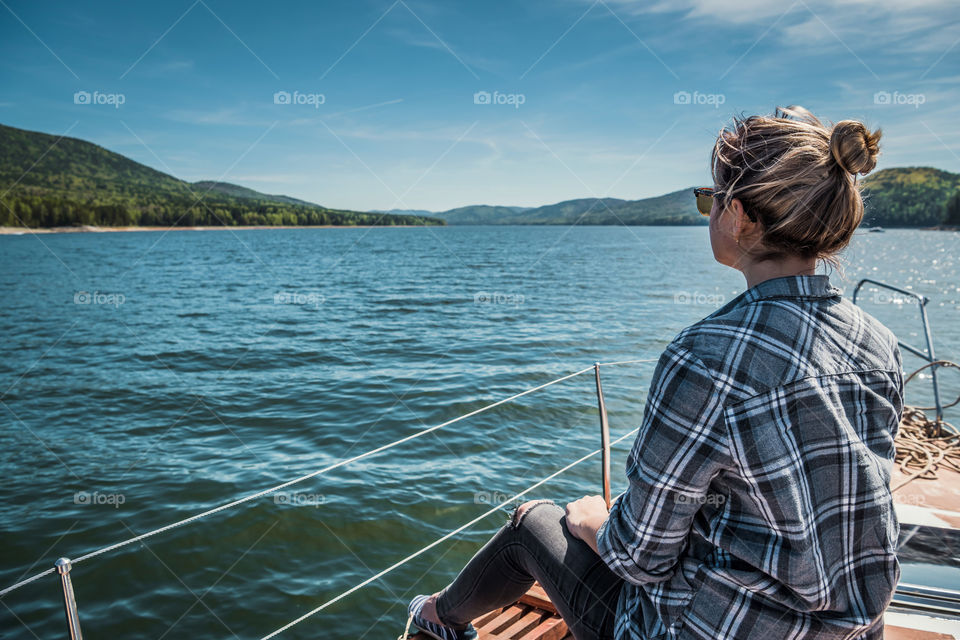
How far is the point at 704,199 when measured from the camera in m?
1.23

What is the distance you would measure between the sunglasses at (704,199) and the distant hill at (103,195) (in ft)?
203

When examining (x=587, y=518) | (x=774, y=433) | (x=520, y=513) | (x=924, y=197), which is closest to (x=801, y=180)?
(x=774, y=433)

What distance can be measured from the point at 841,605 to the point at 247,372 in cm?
975

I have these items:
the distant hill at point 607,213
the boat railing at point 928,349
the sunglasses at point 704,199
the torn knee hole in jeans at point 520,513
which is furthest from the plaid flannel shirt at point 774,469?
the distant hill at point 607,213

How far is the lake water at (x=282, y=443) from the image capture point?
3.99 m

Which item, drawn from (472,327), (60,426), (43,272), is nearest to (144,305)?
(472,327)

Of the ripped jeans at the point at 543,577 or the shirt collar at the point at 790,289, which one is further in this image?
the ripped jeans at the point at 543,577

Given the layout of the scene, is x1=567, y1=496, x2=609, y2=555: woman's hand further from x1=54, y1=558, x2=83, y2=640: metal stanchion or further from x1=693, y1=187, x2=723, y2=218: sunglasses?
x1=54, y1=558, x2=83, y2=640: metal stanchion

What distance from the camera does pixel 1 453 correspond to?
648 centimetres

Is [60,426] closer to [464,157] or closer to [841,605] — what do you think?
[841,605]

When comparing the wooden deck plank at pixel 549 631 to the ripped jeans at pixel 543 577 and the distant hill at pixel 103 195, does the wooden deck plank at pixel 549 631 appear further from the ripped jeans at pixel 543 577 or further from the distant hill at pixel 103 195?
the distant hill at pixel 103 195

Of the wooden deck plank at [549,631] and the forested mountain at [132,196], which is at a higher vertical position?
the forested mountain at [132,196]

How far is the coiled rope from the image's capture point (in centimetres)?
330

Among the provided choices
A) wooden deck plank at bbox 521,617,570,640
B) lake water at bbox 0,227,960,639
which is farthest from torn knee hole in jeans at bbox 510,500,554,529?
lake water at bbox 0,227,960,639
